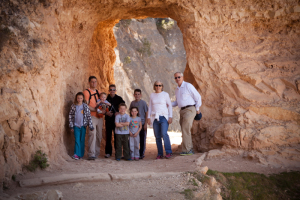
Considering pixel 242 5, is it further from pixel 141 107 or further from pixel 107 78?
pixel 107 78

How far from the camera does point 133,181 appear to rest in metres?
4.41

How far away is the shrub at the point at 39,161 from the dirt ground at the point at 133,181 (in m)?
0.10

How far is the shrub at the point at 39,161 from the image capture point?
4.63m

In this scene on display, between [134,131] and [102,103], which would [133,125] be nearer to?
[134,131]

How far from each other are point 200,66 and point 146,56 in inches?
548

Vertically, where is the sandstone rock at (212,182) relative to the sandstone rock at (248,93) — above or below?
below

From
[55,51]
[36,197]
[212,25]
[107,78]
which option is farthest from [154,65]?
[36,197]

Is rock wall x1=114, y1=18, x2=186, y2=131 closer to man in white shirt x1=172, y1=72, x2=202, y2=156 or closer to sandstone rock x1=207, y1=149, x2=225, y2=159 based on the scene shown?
man in white shirt x1=172, y1=72, x2=202, y2=156

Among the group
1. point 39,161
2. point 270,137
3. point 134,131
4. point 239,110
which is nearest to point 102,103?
point 134,131

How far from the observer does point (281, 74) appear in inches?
258

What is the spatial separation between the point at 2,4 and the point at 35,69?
1243 mm

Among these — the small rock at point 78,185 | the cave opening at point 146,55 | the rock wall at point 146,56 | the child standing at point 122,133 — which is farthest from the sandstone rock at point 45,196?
the rock wall at point 146,56

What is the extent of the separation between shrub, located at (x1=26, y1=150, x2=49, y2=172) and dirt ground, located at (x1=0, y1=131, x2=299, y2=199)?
10 cm

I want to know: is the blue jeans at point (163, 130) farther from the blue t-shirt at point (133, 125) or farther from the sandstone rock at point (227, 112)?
the sandstone rock at point (227, 112)
